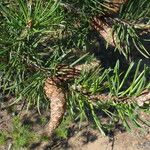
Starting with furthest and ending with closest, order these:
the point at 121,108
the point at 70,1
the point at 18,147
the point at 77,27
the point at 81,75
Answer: the point at 18,147 → the point at 77,27 → the point at 70,1 → the point at 81,75 → the point at 121,108

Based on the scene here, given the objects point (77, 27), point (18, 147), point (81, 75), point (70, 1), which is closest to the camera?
point (81, 75)

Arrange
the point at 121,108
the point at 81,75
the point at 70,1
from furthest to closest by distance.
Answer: the point at 70,1
the point at 81,75
the point at 121,108

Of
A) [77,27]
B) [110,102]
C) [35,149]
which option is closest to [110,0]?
[77,27]

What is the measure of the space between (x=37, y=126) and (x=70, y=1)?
8.28 ft

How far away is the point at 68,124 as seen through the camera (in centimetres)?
395

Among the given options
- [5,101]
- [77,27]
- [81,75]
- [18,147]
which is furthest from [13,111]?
[81,75]

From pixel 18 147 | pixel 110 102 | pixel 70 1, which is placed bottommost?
pixel 18 147

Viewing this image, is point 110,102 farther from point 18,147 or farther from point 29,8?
point 18,147

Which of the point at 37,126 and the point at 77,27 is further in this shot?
the point at 37,126

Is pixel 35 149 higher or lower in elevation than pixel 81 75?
lower

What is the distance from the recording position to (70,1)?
5.07 feet

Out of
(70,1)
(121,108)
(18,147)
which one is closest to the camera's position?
(121,108)

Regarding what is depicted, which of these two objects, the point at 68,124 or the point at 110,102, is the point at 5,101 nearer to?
the point at 68,124

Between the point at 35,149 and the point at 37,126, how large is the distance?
0.81ft
